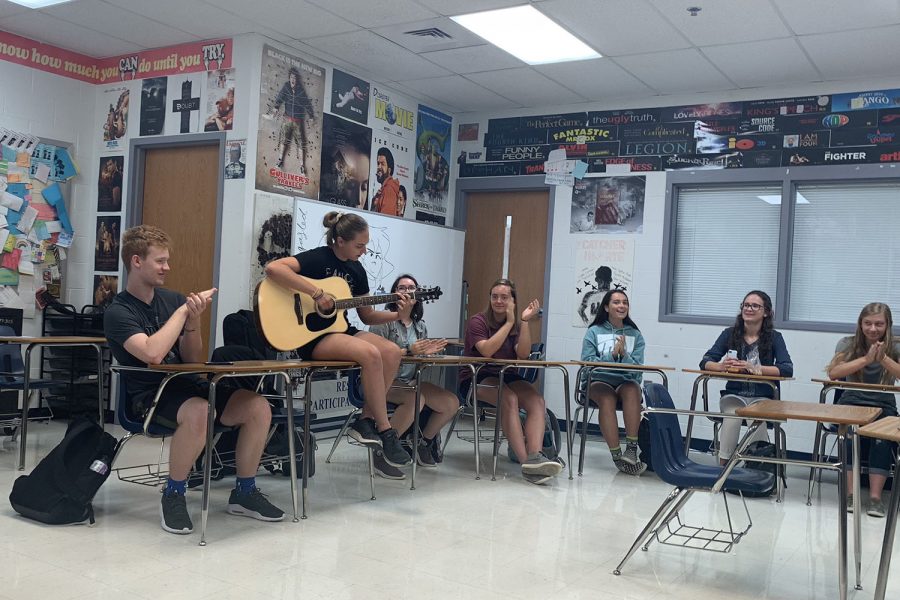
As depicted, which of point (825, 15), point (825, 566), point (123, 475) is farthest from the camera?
point (825, 15)

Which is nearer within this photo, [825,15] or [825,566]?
[825,566]

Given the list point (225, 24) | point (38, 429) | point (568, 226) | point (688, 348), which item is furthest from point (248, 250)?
point (688, 348)

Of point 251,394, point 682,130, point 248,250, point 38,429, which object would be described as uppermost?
point 682,130

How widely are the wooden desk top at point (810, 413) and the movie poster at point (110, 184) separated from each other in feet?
15.7

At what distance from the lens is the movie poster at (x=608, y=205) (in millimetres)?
6605

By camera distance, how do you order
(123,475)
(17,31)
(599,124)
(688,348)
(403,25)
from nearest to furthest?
(123,475) < (403,25) < (17,31) < (688,348) < (599,124)

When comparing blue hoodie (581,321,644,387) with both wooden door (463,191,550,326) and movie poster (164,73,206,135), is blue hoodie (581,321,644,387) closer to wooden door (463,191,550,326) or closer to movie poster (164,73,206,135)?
wooden door (463,191,550,326)

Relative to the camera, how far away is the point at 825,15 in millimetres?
4719

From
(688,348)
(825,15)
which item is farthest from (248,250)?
(825,15)

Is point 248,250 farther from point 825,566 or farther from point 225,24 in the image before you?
point 825,566

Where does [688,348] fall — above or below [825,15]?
below

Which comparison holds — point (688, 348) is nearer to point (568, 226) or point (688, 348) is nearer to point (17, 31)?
point (568, 226)

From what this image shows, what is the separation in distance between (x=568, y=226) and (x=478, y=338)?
7.24 ft

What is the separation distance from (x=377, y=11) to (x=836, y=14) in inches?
102
